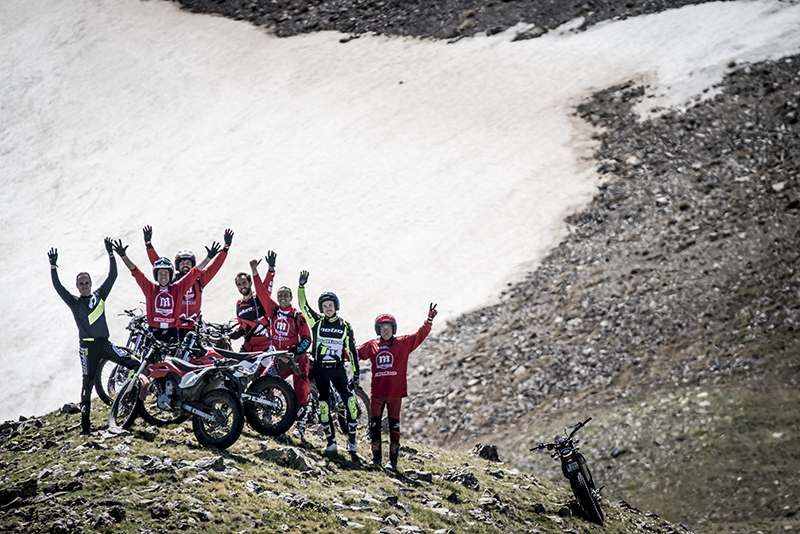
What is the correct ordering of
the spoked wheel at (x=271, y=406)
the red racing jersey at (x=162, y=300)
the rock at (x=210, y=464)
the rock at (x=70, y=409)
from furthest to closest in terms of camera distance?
the rock at (x=70, y=409)
the red racing jersey at (x=162, y=300)
the spoked wheel at (x=271, y=406)
the rock at (x=210, y=464)

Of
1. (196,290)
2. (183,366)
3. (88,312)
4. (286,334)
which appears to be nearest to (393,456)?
(286,334)

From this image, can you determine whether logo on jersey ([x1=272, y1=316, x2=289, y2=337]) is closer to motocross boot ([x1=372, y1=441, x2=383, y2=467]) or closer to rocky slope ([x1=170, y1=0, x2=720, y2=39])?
motocross boot ([x1=372, y1=441, x2=383, y2=467])

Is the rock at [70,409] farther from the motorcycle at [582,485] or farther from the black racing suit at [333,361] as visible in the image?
the motorcycle at [582,485]

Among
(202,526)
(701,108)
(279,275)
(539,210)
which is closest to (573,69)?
(701,108)

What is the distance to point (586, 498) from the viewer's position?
12242 millimetres

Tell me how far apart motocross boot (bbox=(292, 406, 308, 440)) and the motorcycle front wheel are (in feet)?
16.0

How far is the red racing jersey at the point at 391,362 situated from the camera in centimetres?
1255

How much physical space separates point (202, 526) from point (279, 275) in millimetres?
22332

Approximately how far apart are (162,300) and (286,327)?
239 cm

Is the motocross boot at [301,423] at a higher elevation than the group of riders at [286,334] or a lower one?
lower

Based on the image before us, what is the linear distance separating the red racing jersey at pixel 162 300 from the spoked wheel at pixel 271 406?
2.58 metres

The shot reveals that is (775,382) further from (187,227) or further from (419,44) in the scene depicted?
(419,44)

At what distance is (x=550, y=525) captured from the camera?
37.4 feet

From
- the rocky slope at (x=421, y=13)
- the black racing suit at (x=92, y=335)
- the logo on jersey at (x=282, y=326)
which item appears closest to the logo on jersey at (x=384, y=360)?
the logo on jersey at (x=282, y=326)
